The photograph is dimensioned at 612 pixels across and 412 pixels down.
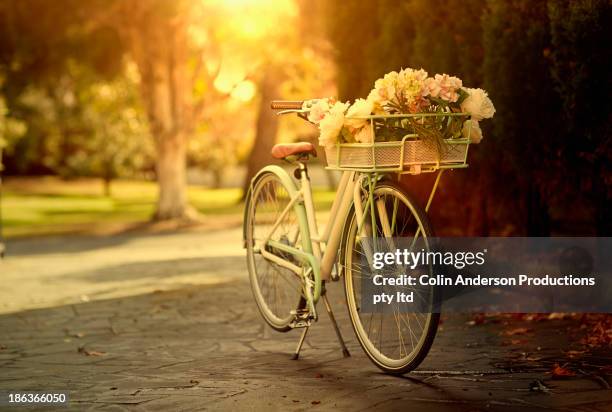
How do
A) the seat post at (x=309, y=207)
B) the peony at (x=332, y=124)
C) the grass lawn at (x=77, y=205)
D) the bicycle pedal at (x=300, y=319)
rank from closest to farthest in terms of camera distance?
the peony at (x=332, y=124) → the seat post at (x=309, y=207) → the bicycle pedal at (x=300, y=319) → the grass lawn at (x=77, y=205)

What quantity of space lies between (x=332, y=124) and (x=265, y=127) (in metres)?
23.7

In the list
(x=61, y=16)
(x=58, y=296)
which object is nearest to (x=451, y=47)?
(x=58, y=296)

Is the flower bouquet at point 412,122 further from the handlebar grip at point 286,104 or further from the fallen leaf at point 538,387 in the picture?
Result: the fallen leaf at point 538,387

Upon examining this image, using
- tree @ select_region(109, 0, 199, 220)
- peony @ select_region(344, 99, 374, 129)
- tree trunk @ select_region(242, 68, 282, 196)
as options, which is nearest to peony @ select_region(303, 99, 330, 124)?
peony @ select_region(344, 99, 374, 129)

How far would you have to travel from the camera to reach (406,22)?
397 inches

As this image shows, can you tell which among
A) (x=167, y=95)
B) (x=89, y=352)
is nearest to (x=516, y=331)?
(x=89, y=352)

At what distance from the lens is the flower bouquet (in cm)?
524

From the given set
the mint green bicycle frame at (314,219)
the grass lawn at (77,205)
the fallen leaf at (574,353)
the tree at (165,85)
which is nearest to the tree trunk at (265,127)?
the grass lawn at (77,205)

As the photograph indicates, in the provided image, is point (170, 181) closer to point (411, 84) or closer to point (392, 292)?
point (392, 292)

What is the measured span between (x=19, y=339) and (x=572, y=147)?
4147 mm

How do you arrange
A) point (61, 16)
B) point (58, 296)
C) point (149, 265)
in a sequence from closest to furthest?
point (58, 296)
point (149, 265)
point (61, 16)

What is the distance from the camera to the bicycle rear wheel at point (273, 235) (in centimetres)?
665

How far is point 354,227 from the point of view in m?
5.79

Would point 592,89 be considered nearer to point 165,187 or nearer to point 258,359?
point 258,359
